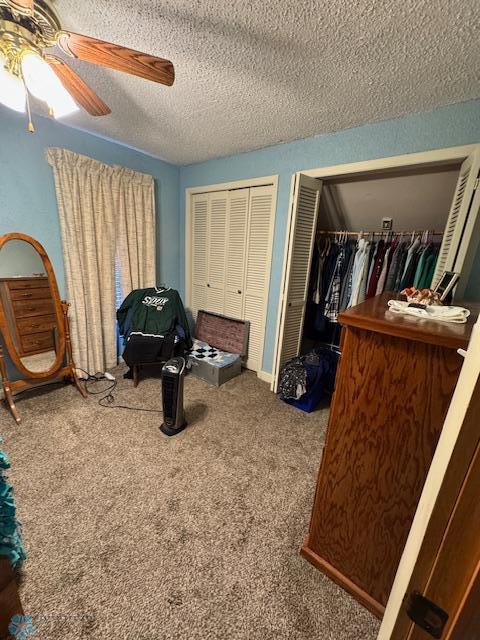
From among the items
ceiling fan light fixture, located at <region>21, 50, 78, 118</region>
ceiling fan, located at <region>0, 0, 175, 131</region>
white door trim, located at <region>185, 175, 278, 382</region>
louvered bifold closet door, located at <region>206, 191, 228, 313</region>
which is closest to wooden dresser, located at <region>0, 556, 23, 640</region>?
ceiling fan, located at <region>0, 0, 175, 131</region>

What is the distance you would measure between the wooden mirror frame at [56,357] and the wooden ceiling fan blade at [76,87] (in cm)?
130

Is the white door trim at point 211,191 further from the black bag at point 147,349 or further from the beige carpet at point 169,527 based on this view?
the beige carpet at point 169,527

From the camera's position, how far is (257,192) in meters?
2.60

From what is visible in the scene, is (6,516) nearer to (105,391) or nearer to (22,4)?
(105,391)

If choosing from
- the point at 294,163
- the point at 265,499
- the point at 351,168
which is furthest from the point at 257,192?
the point at 265,499

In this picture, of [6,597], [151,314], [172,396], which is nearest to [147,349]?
[151,314]

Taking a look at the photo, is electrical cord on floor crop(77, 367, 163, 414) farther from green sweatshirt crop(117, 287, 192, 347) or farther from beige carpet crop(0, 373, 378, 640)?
green sweatshirt crop(117, 287, 192, 347)

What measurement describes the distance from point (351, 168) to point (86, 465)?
9.41ft

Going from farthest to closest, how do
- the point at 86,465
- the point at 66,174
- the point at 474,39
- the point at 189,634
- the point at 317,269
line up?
the point at 317,269 < the point at 66,174 < the point at 86,465 < the point at 474,39 < the point at 189,634

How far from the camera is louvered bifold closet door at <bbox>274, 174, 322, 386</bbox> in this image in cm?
221

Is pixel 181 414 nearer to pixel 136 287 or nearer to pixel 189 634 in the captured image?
pixel 189 634

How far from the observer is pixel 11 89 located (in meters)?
1.10

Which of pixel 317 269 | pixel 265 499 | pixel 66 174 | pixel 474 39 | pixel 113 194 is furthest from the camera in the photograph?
pixel 317 269

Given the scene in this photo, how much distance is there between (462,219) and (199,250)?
8.38 feet
